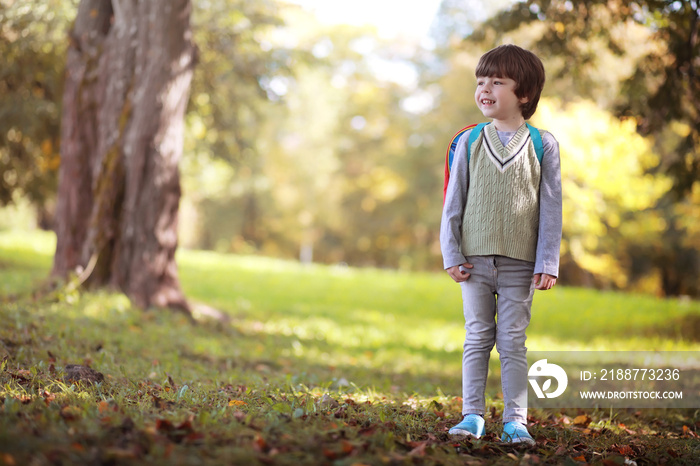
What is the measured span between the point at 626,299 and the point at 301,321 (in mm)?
9219

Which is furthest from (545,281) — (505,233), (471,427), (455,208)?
(471,427)

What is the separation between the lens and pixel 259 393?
357 centimetres

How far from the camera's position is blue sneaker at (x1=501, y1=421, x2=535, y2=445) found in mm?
2953

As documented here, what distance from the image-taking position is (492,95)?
309 centimetres

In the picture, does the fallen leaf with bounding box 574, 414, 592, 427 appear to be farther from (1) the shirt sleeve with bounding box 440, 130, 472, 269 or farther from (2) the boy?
(1) the shirt sleeve with bounding box 440, 130, 472, 269

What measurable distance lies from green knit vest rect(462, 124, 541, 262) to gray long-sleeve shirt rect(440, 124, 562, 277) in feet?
0.15

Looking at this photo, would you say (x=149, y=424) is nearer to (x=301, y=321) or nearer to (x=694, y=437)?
(x=694, y=437)

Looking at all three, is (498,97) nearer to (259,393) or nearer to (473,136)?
(473,136)

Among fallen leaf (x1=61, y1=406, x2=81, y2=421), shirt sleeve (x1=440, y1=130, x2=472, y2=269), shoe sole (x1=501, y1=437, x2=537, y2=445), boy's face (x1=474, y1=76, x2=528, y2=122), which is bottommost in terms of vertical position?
shoe sole (x1=501, y1=437, x2=537, y2=445)

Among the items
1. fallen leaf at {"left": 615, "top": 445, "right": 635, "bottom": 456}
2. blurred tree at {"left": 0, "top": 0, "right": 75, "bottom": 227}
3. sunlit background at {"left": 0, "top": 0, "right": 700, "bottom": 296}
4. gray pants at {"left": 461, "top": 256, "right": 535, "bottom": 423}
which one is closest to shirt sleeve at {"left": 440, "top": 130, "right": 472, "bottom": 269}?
gray pants at {"left": 461, "top": 256, "right": 535, "bottom": 423}

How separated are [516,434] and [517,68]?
1925 mm

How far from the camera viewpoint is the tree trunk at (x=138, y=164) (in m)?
6.71

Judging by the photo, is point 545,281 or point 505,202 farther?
point 505,202

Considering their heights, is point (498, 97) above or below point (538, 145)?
above
